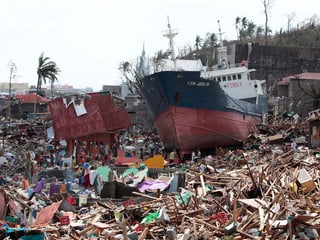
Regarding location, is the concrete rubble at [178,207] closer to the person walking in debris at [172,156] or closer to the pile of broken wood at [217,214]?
the pile of broken wood at [217,214]

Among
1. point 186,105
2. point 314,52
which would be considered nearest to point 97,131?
point 186,105

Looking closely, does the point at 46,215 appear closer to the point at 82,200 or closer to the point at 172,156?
the point at 82,200

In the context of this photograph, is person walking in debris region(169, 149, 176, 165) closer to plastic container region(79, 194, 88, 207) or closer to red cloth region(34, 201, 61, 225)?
plastic container region(79, 194, 88, 207)

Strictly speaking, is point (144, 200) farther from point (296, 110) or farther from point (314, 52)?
point (314, 52)

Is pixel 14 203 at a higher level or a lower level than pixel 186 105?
lower

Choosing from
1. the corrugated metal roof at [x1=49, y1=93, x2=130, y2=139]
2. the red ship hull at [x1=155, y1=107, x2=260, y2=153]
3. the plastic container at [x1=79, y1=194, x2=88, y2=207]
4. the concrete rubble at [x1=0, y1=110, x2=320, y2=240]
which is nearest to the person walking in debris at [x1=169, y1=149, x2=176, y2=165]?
the red ship hull at [x1=155, y1=107, x2=260, y2=153]

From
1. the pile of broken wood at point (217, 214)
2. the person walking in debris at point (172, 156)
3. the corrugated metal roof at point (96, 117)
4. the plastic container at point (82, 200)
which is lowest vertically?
the person walking in debris at point (172, 156)

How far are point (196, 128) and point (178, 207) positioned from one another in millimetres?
13613

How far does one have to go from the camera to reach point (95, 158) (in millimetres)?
21828

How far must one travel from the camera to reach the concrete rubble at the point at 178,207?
7746mm

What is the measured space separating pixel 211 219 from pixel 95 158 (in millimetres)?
13997

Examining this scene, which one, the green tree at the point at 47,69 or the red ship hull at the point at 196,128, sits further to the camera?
the green tree at the point at 47,69

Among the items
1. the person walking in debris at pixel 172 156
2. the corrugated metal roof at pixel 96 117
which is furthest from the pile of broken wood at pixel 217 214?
the corrugated metal roof at pixel 96 117

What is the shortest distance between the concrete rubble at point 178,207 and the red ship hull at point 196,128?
8006mm
